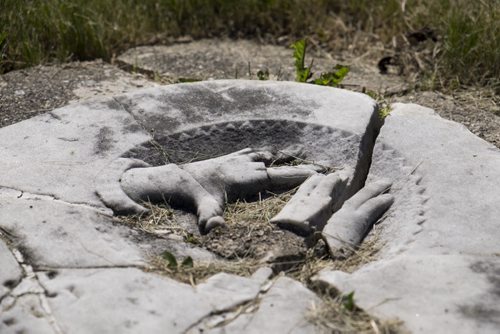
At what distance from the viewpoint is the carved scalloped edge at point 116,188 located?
2.65 meters

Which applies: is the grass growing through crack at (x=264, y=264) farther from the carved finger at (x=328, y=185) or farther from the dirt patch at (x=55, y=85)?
the dirt patch at (x=55, y=85)

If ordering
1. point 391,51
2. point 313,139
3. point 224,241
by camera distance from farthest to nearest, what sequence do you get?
1. point 391,51
2. point 313,139
3. point 224,241

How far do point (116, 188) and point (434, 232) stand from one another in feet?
3.37

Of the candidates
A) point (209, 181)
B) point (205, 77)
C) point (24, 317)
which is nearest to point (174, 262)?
point (24, 317)

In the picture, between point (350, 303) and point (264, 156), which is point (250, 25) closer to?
point (264, 156)

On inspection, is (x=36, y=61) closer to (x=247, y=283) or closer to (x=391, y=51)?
(x=391, y=51)

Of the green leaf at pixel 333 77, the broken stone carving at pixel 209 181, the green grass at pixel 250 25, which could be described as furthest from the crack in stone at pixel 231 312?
the green grass at pixel 250 25

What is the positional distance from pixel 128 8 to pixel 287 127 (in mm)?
1920

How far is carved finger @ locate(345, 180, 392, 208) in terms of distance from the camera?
2736 millimetres

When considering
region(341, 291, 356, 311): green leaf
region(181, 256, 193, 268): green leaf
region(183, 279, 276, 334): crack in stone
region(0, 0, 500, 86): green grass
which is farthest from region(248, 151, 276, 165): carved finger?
region(0, 0, 500, 86): green grass

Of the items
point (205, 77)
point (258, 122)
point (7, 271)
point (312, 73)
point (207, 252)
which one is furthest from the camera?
point (205, 77)

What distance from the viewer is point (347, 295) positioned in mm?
2172

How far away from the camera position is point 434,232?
8.11ft

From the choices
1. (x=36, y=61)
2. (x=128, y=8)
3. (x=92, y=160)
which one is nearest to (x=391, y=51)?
(x=128, y=8)
